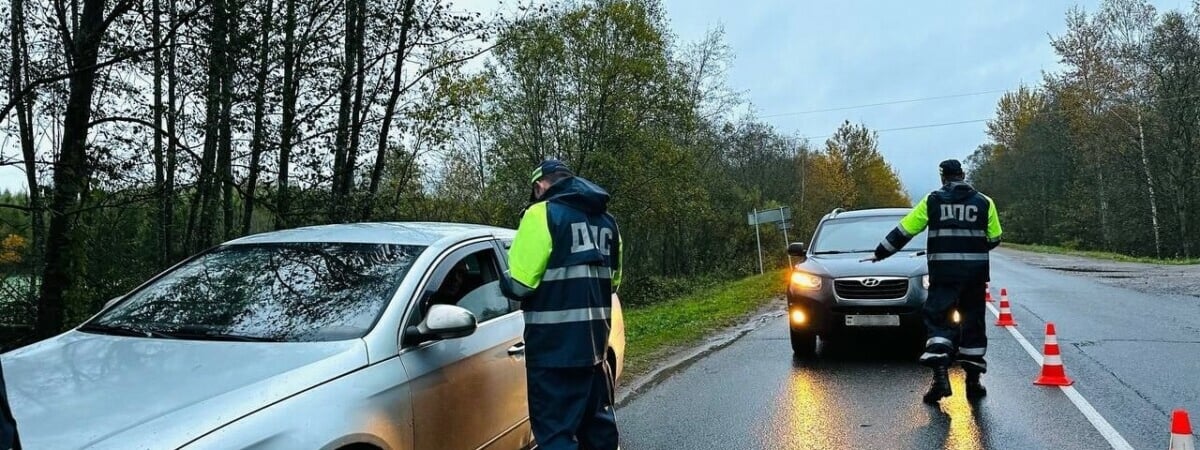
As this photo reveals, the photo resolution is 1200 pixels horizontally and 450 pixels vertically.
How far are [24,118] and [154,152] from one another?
4.30 ft

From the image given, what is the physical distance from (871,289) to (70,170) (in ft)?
26.9

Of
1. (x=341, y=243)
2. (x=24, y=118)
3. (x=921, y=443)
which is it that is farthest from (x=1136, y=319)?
(x=24, y=118)

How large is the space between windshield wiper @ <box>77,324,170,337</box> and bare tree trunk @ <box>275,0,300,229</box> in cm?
633

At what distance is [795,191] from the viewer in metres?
51.3

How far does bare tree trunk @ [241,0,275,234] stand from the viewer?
9.20 m

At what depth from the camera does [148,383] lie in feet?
9.03

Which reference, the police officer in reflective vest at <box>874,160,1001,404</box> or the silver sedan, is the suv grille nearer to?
the police officer in reflective vest at <box>874,160,1001,404</box>

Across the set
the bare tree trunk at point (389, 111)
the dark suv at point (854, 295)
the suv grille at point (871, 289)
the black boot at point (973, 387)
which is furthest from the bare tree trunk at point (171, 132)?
the black boot at point (973, 387)

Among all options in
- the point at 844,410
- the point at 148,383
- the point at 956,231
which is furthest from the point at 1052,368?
the point at 148,383

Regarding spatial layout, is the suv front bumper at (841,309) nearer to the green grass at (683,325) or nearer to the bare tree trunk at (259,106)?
the green grass at (683,325)

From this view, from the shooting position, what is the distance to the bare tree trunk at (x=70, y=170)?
25.7 feet

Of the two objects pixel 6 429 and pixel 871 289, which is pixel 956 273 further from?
pixel 6 429

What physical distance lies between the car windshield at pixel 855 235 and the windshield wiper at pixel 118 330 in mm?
7295

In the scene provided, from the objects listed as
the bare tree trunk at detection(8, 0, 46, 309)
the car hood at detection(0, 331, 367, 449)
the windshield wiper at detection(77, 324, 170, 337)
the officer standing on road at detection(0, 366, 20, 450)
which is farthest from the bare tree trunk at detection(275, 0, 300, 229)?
the officer standing on road at detection(0, 366, 20, 450)
